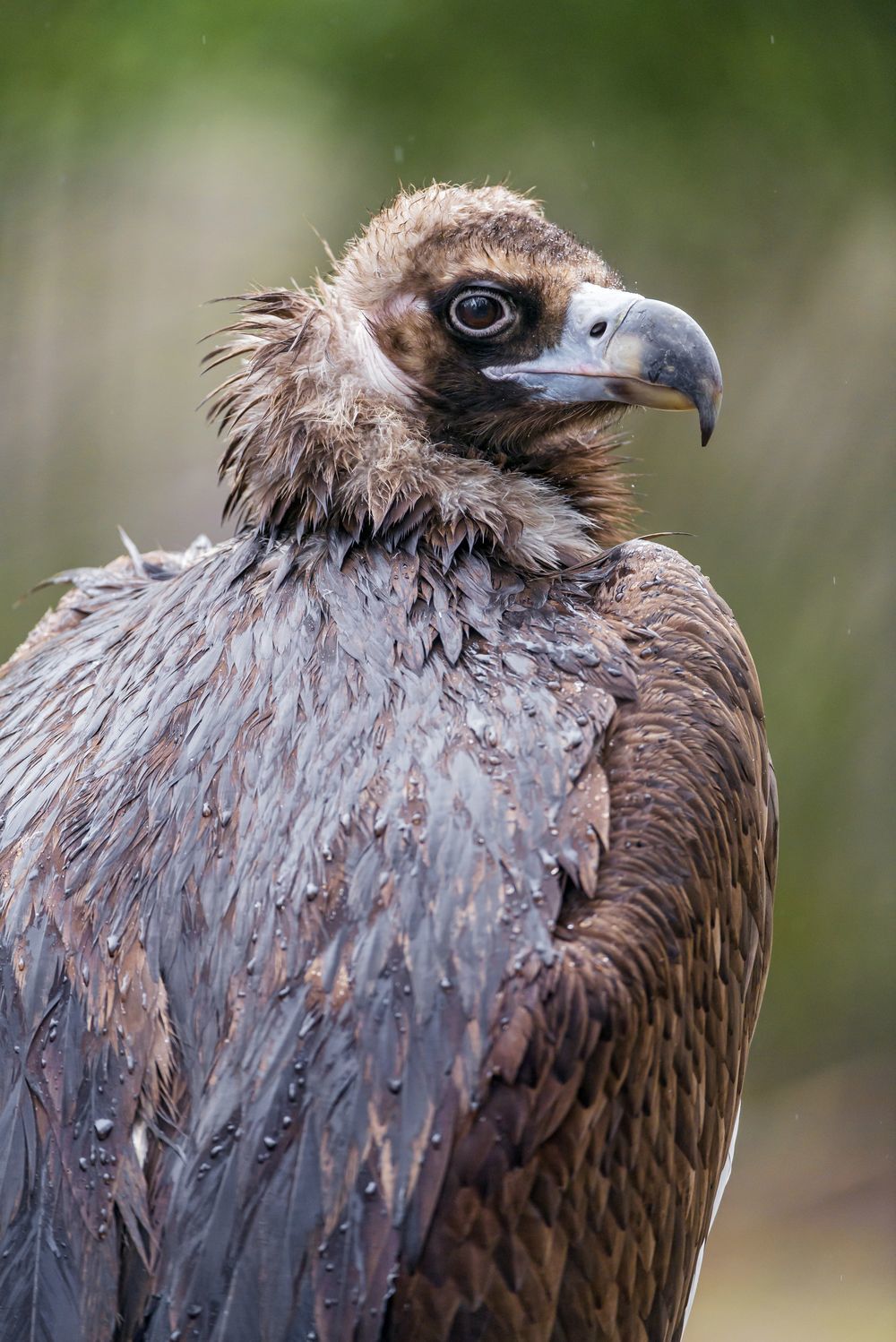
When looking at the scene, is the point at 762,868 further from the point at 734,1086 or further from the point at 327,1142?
the point at 327,1142

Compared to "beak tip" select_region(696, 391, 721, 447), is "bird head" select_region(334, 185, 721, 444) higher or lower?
higher

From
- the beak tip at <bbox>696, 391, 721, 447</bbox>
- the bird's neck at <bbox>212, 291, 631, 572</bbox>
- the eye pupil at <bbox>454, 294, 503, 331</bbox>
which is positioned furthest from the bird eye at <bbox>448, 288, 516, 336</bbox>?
the beak tip at <bbox>696, 391, 721, 447</bbox>

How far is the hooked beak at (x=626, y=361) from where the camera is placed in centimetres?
259

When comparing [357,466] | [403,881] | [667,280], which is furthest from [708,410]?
[667,280]

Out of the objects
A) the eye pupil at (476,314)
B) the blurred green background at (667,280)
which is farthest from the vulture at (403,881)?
the blurred green background at (667,280)

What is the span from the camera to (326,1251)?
1.96 m

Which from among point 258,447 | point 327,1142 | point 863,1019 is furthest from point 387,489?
point 863,1019

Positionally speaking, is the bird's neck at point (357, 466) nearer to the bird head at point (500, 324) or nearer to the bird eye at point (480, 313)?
the bird head at point (500, 324)

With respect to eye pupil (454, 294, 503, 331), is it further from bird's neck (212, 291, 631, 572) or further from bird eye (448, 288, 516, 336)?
bird's neck (212, 291, 631, 572)

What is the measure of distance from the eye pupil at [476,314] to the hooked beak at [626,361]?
9 centimetres

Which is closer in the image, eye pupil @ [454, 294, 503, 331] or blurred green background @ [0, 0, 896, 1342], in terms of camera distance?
eye pupil @ [454, 294, 503, 331]

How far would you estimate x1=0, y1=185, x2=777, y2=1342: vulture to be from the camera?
6.47 feet

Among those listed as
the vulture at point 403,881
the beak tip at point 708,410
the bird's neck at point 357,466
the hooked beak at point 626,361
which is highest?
the hooked beak at point 626,361

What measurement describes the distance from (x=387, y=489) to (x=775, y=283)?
15.2 ft
